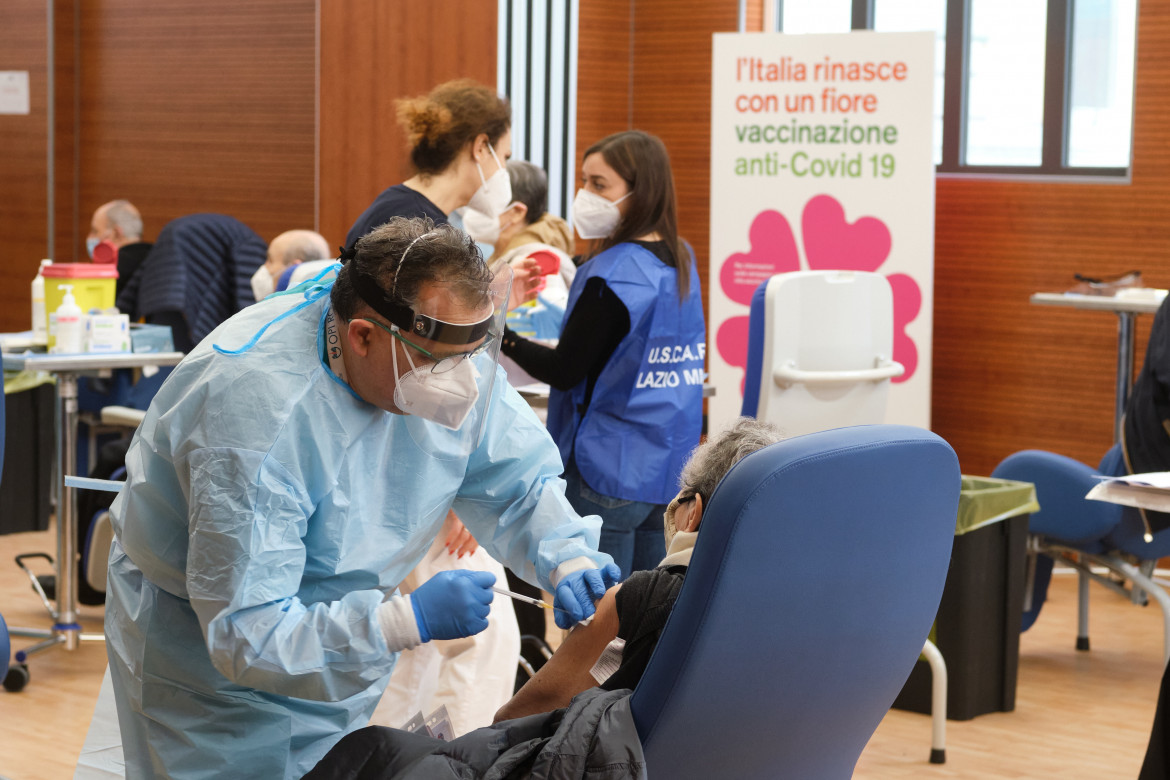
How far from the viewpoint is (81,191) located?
746 centimetres

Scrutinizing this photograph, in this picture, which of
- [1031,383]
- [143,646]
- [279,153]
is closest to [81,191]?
[279,153]

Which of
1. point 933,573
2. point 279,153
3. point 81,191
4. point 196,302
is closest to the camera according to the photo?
point 933,573

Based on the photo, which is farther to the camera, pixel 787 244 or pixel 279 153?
pixel 279 153

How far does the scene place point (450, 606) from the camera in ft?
5.12

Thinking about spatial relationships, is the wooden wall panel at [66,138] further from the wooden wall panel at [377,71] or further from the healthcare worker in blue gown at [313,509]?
the healthcare worker in blue gown at [313,509]

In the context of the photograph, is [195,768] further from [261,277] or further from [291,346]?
[261,277]

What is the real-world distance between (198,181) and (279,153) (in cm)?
60

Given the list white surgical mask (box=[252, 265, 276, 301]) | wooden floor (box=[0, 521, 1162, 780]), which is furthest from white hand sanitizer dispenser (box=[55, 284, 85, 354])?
wooden floor (box=[0, 521, 1162, 780])

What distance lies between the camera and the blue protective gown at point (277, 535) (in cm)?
154

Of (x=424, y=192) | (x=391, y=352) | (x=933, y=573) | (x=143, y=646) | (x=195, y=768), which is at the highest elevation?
(x=424, y=192)

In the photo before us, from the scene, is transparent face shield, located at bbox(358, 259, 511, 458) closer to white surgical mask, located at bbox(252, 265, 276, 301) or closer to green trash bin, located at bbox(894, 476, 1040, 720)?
green trash bin, located at bbox(894, 476, 1040, 720)

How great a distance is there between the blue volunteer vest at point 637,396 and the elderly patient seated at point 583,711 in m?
0.93

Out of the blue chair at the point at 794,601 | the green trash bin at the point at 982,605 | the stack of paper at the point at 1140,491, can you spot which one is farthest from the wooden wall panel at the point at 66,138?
the blue chair at the point at 794,601

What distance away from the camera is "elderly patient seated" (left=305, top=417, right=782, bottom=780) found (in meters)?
1.51
